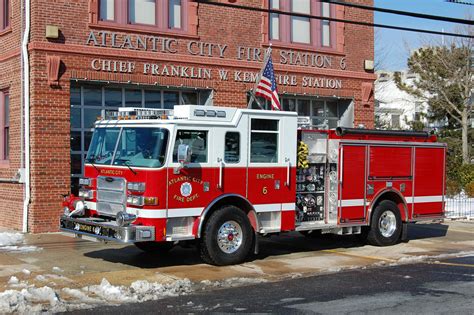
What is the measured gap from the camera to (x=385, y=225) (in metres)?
13.9

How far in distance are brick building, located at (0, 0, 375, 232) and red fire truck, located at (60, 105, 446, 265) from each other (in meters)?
1.35

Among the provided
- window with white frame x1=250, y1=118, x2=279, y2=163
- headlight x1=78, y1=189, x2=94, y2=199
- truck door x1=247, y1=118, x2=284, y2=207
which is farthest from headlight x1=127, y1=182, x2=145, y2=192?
window with white frame x1=250, y1=118, x2=279, y2=163

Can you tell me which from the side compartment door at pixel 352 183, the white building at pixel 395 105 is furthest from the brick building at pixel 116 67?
the white building at pixel 395 105

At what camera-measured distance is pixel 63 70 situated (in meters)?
15.4

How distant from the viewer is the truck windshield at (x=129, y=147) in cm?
1056

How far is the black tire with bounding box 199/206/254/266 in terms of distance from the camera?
10875mm

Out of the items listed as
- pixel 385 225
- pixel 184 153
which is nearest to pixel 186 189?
pixel 184 153

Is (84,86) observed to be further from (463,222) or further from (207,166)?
(463,222)

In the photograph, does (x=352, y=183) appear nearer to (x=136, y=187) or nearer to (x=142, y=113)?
(x=142, y=113)

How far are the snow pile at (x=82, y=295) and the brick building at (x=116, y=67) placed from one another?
586 centimetres

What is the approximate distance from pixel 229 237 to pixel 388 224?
428cm

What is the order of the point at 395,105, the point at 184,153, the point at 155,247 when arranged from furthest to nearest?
the point at 395,105 → the point at 155,247 → the point at 184,153

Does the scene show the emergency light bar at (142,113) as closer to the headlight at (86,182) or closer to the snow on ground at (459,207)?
the headlight at (86,182)

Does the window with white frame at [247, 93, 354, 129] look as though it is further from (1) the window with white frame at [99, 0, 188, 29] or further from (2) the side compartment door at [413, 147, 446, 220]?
(2) the side compartment door at [413, 147, 446, 220]
